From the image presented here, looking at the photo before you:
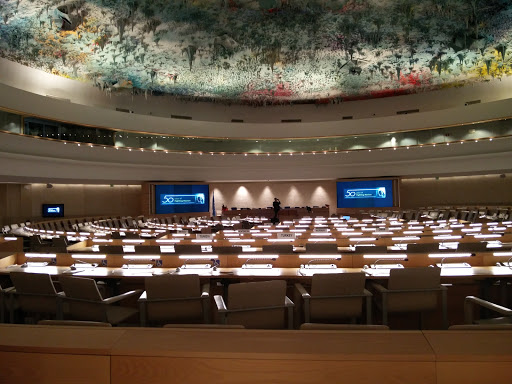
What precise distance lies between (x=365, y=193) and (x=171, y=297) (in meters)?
18.6

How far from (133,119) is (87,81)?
2682 mm

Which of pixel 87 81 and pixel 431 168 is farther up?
pixel 87 81

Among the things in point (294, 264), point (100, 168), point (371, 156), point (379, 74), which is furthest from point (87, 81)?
point (294, 264)

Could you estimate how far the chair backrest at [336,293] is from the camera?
397 centimetres

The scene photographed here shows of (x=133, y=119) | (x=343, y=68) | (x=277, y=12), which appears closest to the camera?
(x=277, y=12)

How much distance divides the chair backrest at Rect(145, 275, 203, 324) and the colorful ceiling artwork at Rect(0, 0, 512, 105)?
28.6 ft

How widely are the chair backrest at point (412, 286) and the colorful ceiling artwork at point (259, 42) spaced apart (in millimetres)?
8738

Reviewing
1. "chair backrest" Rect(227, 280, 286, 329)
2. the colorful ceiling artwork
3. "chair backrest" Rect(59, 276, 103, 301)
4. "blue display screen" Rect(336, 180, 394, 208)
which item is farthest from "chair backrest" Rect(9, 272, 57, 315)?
"blue display screen" Rect(336, 180, 394, 208)

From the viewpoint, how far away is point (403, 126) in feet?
63.7

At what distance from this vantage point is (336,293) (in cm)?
399

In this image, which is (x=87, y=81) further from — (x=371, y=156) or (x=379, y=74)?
(x=371, y=156)

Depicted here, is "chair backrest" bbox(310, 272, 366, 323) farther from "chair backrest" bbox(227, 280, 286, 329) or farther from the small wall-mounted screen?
the small wall-mounted screen

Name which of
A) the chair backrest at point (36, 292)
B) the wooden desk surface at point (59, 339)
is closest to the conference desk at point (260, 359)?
the wooden desk surface at point (59, 339)

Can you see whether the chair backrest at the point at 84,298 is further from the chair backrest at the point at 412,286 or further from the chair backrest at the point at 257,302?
the chair backrest at the point at 412,286
